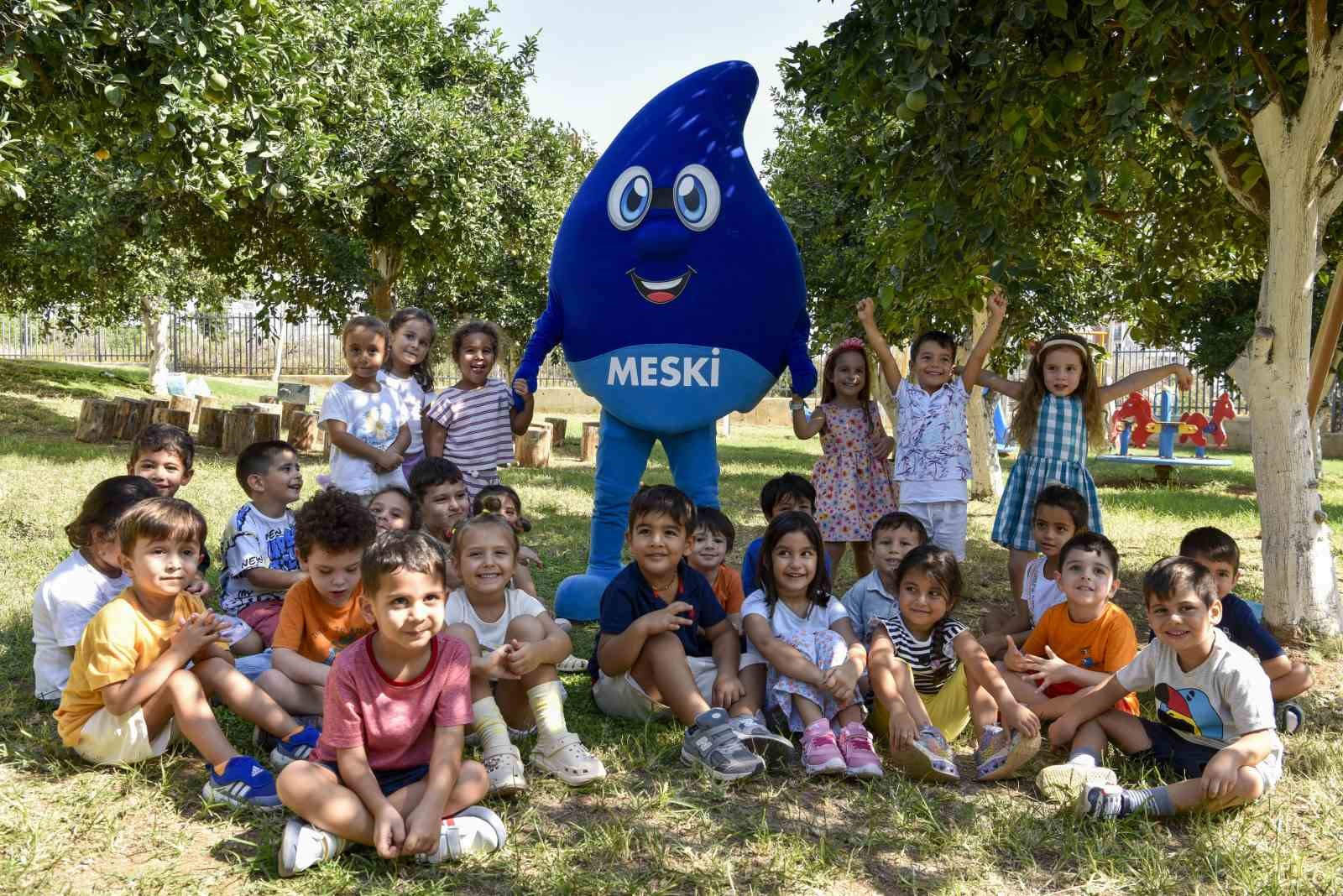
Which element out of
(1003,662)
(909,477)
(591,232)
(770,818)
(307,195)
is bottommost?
(770,818)

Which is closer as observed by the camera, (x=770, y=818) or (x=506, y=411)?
(x=770, y=818)

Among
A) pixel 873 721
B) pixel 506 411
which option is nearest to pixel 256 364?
pixel 506 411

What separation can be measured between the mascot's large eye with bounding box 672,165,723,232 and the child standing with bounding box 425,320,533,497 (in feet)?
3.55

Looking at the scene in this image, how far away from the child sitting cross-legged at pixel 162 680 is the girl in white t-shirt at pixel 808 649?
1.56 m

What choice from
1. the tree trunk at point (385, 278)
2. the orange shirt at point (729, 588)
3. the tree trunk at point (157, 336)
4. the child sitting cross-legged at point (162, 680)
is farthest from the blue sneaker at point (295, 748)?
the tree trunk at point (157, 336)

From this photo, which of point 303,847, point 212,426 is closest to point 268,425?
point 212,426

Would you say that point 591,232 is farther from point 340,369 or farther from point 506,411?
point 340,369

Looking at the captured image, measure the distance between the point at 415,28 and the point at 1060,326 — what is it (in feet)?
27.8

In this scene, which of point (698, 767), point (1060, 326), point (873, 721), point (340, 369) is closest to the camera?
point (698, 767)

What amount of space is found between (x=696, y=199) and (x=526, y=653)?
7.68 ft

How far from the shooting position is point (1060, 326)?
1106 centimetres

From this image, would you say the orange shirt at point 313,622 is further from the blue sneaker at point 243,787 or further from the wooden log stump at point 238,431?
the wooden log stump at point 238,431

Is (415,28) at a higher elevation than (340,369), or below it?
higher

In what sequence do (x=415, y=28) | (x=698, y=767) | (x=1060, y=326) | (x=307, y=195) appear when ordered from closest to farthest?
(x=698, y=767) < (x=307, y=195) < (x=1060, y=326) < (x=415, y=28)
